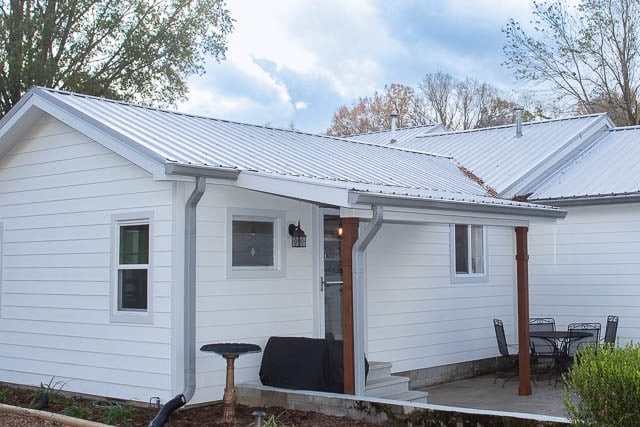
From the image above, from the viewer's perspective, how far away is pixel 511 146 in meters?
15.4

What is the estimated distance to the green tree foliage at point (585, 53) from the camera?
30.2 m

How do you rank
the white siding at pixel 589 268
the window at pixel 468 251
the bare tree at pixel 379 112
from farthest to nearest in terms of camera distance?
the bare tree at pixel 379 112, the window at pixel 468 251, the white siding at pixel 589 268

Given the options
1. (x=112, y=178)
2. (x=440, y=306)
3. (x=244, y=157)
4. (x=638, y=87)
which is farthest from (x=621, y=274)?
(x=638, y=87)

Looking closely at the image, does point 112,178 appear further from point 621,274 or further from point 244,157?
point 621,274

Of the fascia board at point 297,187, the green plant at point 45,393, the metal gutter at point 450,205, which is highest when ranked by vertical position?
the fascia board at point 297,187

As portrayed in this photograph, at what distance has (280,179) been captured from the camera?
8.12 meters

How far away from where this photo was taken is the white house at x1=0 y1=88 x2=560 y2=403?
8250mm

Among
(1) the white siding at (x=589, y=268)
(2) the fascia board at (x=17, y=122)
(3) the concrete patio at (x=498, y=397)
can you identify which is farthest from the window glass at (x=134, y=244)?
(1) the white siding at (x=589, y=268)

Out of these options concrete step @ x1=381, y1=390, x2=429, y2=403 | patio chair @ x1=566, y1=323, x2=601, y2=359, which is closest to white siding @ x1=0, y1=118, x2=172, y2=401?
concrete step @ x1=381, y1=390, x2=429, y2=403

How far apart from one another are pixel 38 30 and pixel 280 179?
17.4m

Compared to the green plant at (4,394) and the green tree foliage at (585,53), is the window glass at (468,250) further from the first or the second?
the green tree foliage at (585,53)

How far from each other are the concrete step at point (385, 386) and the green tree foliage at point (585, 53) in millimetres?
23567

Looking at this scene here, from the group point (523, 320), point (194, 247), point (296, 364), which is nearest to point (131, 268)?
point (194, 247)

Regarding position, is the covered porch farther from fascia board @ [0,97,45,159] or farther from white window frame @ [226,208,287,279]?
fascia board @ [0,97,45,159]
